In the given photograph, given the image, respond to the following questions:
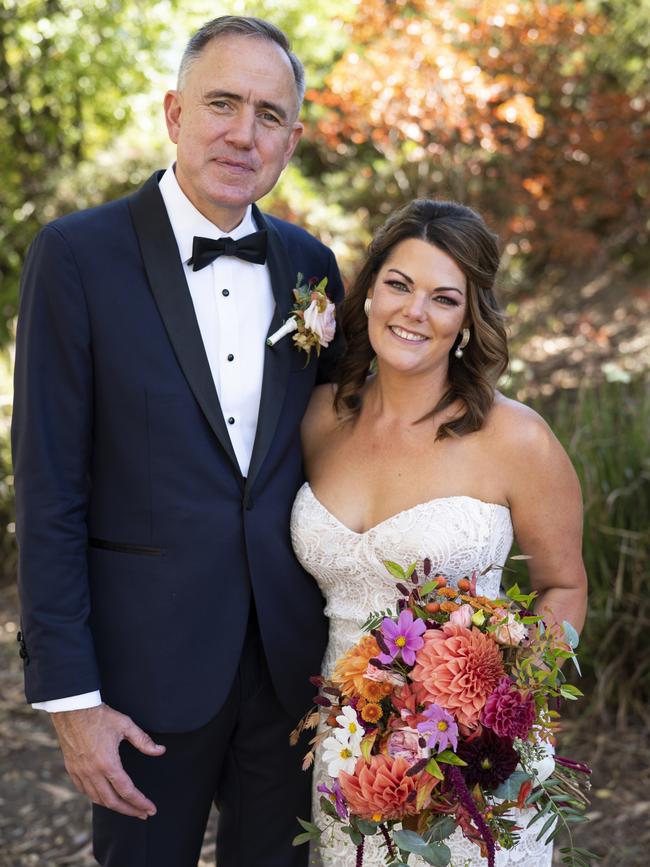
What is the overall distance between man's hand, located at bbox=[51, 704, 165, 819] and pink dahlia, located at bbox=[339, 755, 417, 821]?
59cm

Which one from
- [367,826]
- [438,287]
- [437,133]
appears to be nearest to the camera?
[367,826]

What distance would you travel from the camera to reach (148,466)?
2402mm

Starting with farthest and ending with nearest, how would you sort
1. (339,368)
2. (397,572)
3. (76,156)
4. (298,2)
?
(76,156)
(298,2)
(339,368)
(397,572)

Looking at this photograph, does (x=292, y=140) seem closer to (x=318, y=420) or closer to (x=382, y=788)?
(x=318, y=420)

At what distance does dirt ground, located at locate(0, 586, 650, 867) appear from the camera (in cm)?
376

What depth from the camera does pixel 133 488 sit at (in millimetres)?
2424

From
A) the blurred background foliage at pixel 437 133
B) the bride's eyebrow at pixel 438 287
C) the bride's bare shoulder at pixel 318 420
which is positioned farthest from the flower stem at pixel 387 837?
the blurred background foliage at pixel 437 133

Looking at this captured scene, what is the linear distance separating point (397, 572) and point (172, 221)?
44.6 inches

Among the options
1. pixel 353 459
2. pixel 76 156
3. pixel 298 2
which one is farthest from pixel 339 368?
pixel 76 156

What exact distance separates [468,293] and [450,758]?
4.29 feet

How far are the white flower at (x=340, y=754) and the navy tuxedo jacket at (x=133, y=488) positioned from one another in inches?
16.9

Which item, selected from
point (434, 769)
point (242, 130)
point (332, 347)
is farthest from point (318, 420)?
point (434, 769)

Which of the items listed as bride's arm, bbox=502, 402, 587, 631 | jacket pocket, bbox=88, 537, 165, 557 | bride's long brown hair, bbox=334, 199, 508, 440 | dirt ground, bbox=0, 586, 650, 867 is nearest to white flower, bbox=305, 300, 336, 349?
bride's long brown hair, bbox=334, 199, 508, 440

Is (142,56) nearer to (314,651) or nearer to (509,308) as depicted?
(509,308)
